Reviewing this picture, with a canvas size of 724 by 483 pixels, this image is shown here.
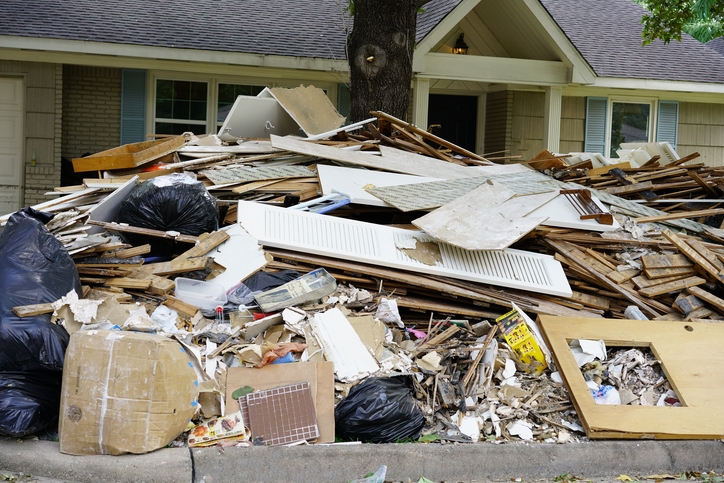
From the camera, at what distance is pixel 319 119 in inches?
358

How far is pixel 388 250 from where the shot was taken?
20.3 ft

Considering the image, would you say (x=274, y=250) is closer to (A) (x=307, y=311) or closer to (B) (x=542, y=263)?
(A) (x=307, y=311)

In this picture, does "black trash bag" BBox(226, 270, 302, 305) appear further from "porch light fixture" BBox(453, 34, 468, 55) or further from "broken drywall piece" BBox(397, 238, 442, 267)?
"porch light fixture" BBox(453, 34, 468, 55)

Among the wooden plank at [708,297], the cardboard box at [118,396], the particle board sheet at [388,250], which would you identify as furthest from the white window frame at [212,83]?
the cardboard box at [118,396]

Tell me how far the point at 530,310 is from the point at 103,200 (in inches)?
146

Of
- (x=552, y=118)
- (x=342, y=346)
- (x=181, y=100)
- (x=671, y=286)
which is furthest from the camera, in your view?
(x=552, y=118)

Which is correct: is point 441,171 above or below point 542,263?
above

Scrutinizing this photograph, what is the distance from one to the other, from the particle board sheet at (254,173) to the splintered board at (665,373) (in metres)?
2.78

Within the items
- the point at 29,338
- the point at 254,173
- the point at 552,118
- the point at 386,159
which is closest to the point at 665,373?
the point at 386,159

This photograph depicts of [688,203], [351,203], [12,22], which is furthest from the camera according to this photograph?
[12,22]

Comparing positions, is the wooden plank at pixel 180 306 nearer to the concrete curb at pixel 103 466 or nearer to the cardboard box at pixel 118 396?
the cardboard box at pixel 118 396

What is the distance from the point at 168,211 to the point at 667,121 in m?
12.2

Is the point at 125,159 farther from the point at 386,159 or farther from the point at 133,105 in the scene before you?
the point at 133,105

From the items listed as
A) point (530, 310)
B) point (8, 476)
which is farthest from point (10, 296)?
point (530, 310)
